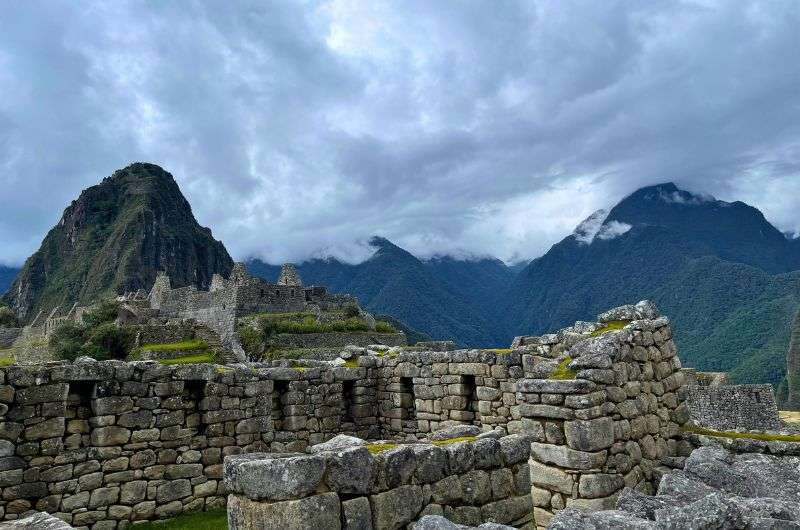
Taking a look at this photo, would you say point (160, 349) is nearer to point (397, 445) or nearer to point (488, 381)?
point (488, 381)

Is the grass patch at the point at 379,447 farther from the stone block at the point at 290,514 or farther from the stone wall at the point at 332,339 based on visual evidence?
the stone wall at the point at 332,339

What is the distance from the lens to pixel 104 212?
185500 mm

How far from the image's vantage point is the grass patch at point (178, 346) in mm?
25750

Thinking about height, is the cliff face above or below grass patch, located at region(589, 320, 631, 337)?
below

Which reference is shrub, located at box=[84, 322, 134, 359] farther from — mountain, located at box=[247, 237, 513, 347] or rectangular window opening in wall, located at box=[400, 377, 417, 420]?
mountain, located at box=[247, 237, 513, 347]

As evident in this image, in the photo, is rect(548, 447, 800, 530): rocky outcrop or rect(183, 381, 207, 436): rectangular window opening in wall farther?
rect(183, 381, 207, 436): rectangular window opening in wall

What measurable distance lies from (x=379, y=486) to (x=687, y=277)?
4398 inches

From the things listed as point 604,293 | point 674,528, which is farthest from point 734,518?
point 604,293

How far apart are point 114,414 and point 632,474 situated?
7.40 m

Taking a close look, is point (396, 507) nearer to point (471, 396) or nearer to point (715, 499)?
point (715, 499)

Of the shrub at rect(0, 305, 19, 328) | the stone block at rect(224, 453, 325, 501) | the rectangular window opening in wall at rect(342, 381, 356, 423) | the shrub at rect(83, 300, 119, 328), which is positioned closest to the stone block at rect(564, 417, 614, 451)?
the stone block at rect(224, 453, 325, 501)

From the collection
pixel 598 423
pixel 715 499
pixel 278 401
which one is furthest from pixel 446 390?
pixel 715 499

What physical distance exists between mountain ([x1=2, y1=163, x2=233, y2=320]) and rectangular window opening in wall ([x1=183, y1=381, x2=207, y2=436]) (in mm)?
149045

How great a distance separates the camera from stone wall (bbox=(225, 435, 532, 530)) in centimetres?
404
